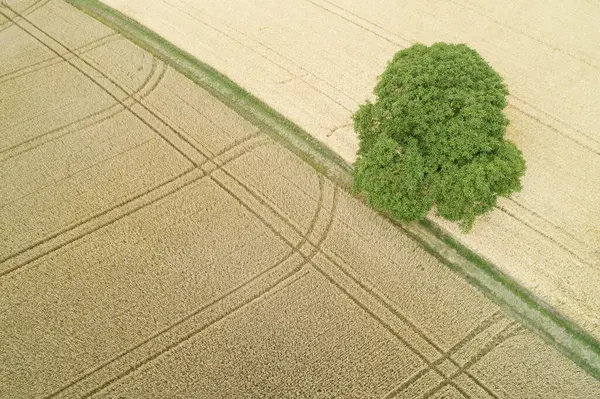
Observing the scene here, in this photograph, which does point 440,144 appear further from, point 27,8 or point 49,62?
point 27,8

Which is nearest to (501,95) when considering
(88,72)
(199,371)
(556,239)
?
(556,239)

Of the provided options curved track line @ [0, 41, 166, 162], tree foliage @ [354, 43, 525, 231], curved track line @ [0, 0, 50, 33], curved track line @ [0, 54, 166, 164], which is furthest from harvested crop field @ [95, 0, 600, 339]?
curved track line @ [0, 0, 50, 33]

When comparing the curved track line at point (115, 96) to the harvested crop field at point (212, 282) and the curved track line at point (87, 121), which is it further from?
the curved track line at point (87, 121)

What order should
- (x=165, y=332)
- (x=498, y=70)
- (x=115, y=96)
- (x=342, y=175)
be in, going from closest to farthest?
1. (x=165, y=332)
2. (x=342, y=175)
3. (x=115, y=96)
4. (x=498, y=70)

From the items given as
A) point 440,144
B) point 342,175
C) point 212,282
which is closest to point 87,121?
point 212,282

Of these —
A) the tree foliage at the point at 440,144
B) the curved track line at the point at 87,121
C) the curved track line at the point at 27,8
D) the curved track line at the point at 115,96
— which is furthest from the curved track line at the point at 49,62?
the tree foliage at the point at 440,144
